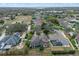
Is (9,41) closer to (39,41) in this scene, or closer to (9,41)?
(9,41)

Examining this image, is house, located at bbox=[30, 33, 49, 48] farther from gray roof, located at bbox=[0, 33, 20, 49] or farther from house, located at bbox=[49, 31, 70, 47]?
gray roof, located at bbox=[0, 33, 20, 49]

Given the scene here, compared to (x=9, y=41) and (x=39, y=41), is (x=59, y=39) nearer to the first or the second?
(x=39, y=41)

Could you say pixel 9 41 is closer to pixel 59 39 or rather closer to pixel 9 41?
pixel 9 41

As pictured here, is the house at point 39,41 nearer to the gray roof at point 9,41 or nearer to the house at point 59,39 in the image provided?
the house at point 59,39

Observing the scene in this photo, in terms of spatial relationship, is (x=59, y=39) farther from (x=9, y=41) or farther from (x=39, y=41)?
(x=9, y=41)

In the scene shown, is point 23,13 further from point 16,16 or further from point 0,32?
point 0,32

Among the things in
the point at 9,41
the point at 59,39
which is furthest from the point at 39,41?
the point at 9,41

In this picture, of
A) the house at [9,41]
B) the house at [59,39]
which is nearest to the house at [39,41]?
the house at [59,39]

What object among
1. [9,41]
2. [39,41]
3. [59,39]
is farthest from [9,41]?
[59,39]

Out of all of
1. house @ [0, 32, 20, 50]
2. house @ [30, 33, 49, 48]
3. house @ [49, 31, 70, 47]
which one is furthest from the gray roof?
house @ [49, 31, 70, 47]
